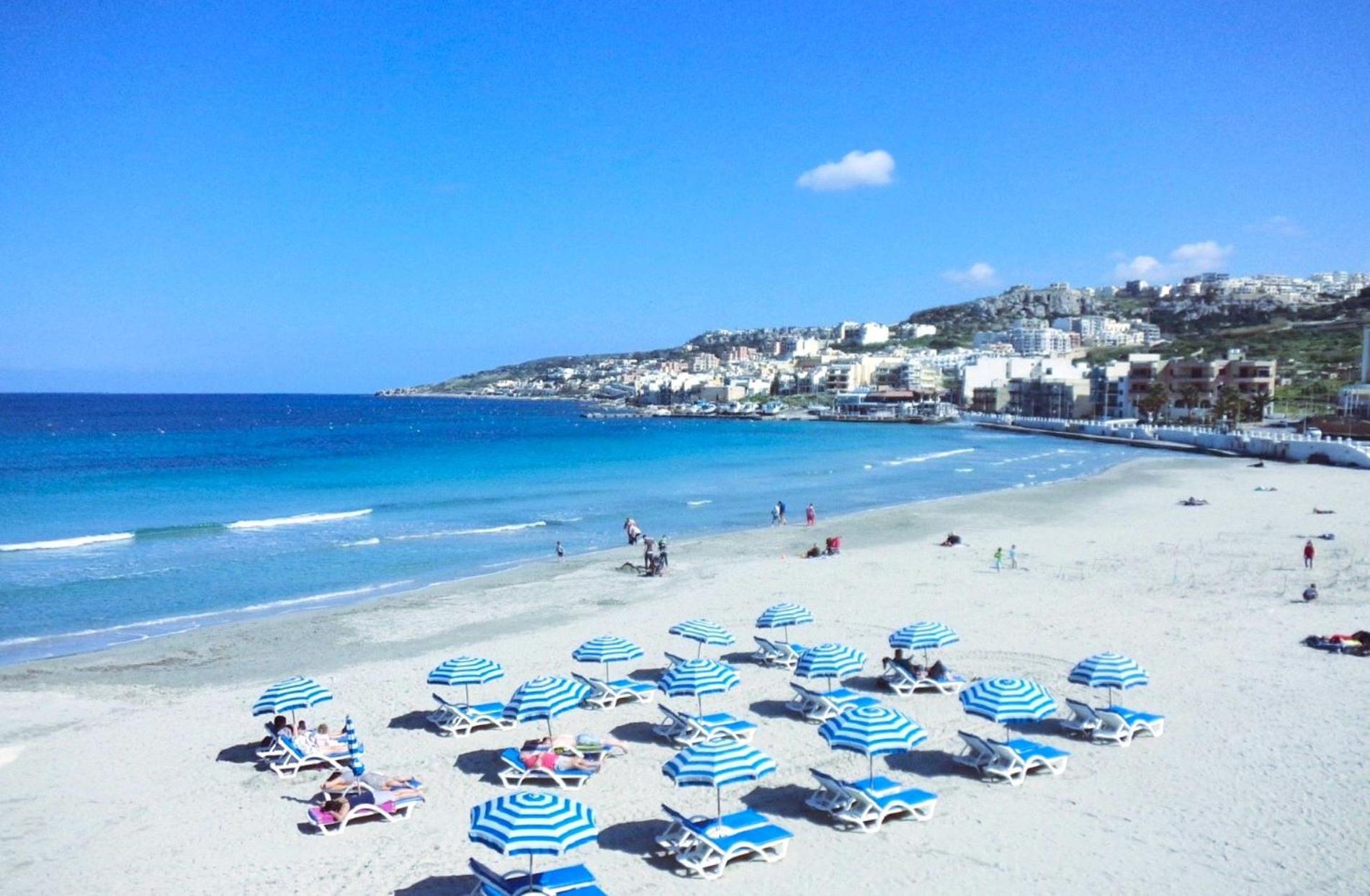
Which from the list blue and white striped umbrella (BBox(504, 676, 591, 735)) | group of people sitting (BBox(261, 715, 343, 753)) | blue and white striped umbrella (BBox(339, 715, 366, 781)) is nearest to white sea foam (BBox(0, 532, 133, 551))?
group of people sitting (BBox(261, 715, 343, 753))

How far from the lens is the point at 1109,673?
13.0 meters

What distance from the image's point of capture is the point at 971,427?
116625mm

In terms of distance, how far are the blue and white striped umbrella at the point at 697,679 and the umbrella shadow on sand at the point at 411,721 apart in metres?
3.31

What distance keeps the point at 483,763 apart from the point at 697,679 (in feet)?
9.71

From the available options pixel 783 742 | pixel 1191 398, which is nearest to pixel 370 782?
pixel 783 742

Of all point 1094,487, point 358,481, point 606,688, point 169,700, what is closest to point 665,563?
point 606,688

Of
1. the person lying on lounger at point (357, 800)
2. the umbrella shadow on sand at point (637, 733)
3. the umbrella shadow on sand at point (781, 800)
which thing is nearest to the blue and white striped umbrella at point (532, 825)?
the person lying on lounger at point (357, 800)

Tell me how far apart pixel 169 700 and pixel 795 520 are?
2468 centimetres

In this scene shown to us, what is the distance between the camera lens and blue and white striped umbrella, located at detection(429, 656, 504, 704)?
1394cm

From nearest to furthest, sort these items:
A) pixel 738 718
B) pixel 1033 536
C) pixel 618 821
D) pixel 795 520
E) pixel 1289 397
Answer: pixel 618 821 < pixel 738 718 < pixel 1033 536 < pixel 795 520 < pixel 1289 397

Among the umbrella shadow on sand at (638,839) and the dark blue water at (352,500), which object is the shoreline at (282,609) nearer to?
the dark blue water at (352,500)

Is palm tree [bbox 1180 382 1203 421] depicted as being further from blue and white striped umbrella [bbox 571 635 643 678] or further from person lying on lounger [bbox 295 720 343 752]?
person lying on lounger [bbox 295 720 343 752]

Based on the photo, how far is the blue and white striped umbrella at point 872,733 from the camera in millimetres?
10844

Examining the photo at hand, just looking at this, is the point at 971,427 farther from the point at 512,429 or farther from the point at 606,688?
the point at 606,688
